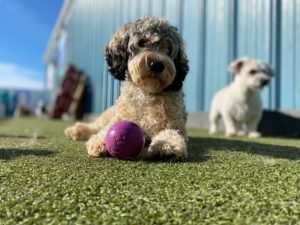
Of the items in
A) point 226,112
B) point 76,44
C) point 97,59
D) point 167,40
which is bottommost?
point 226,112

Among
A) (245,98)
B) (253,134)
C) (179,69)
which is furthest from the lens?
(245,98)

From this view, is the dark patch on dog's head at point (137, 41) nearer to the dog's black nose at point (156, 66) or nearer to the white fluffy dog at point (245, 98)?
the dog's black nose at point (156, 66)

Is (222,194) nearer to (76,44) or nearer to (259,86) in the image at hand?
(259,86)

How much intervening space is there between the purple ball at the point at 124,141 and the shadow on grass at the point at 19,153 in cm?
37

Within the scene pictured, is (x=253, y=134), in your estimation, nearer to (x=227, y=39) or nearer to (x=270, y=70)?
(x=270, y=70)

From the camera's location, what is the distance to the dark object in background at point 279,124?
5020 millimetres

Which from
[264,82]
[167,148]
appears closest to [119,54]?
[167,148]

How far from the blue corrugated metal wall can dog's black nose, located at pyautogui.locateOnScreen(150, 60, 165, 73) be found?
0.66 metres

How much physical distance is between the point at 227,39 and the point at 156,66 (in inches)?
157

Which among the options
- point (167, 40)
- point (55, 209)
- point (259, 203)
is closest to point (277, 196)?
point (259, 203)

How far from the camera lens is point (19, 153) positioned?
2.38 meters

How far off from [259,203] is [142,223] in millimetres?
394

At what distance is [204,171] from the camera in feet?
6.14

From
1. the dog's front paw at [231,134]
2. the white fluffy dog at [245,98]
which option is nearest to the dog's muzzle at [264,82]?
the white fluffy dog at [245,98]
